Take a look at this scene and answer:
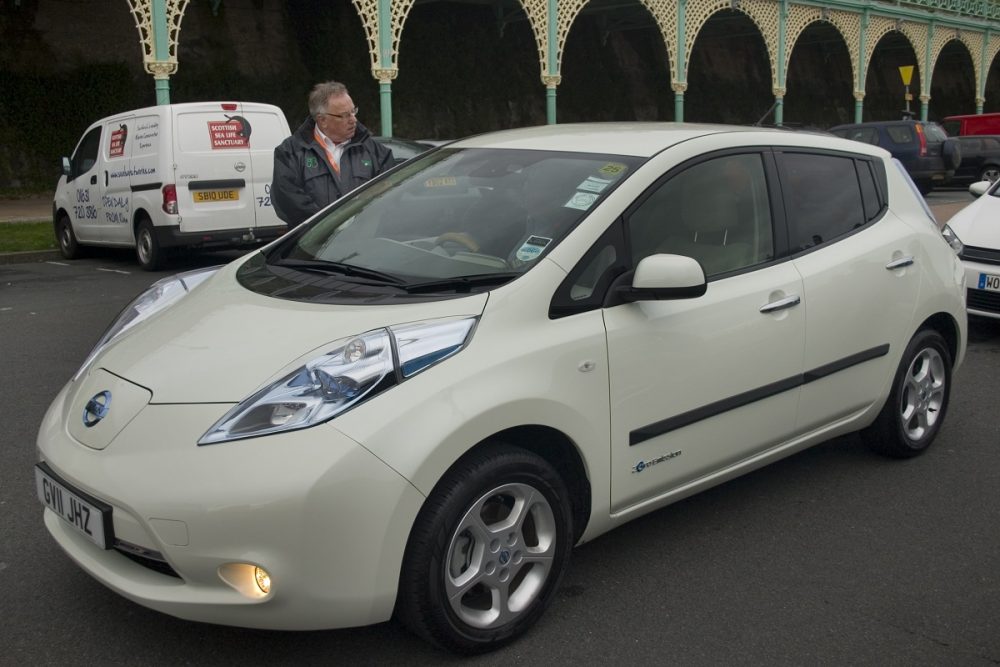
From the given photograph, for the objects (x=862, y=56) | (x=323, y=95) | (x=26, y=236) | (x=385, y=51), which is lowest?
(x=26, y=236)

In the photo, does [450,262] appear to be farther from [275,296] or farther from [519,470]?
[519,470]

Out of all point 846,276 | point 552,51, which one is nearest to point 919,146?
point 552,51

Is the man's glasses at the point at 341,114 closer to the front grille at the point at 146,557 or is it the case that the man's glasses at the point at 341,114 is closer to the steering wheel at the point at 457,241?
the steering wheel at the point at 457,241

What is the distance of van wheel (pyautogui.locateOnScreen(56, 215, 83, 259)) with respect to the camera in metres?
13.3

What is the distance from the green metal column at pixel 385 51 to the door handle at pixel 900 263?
565 inches

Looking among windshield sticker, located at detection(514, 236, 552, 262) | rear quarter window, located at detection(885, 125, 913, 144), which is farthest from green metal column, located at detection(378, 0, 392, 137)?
windshield sticker, located at detection(514, 236, 552, 262)

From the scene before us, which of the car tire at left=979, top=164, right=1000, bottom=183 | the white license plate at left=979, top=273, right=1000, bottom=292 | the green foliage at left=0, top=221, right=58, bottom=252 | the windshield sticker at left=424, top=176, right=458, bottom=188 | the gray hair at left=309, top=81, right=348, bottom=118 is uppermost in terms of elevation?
the gray hair at left=309, top=81, right=348, bottom=118

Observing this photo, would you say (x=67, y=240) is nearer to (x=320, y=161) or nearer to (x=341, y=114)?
(x=320, y=161)

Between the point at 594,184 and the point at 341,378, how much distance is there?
47.0 inches

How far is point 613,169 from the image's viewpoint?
3500 mm

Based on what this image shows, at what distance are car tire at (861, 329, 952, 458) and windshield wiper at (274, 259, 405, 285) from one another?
2.39m

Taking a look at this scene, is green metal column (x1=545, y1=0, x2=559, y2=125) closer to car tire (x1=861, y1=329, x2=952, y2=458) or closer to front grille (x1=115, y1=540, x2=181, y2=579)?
car tire (x1=861, y1=329, x2=952, y2=458)

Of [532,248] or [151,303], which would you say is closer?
[532,248]

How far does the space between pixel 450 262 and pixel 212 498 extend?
3.79ft
